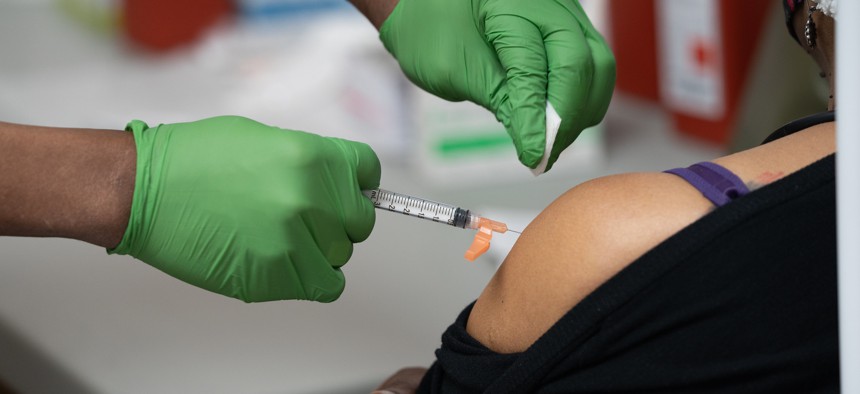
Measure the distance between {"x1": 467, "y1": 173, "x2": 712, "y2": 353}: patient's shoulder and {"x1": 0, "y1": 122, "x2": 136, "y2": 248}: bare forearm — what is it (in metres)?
0.46

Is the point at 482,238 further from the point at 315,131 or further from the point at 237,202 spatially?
the point at 315,131

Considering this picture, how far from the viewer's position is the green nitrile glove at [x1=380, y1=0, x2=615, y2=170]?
1.06 metres

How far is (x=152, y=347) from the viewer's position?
1568mm

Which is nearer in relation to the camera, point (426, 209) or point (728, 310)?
point (728, 310)

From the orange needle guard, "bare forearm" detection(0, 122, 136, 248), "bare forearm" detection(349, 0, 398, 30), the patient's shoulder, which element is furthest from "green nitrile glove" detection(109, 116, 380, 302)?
"bare forearm" detection(349, 0, 398, 30)

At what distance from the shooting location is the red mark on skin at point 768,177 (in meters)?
0.80

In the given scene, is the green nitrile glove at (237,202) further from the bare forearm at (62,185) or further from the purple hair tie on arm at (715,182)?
the purple hair tie on arm at (715,182)

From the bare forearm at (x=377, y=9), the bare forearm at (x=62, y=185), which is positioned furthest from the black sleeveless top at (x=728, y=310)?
the bare forearm at (x=377, y=9)

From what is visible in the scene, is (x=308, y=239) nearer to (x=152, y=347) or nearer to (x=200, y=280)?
(x=200, y=280)

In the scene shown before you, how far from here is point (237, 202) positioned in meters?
1.01

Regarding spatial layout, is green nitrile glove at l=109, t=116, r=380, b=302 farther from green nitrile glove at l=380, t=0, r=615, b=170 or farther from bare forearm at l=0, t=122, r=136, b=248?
green nitrile glove at l=380, t=0, r=615, b=170

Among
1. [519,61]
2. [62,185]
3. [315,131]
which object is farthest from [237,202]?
[315,131]

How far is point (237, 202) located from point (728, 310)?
0.54m

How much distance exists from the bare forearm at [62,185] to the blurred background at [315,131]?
496mm
